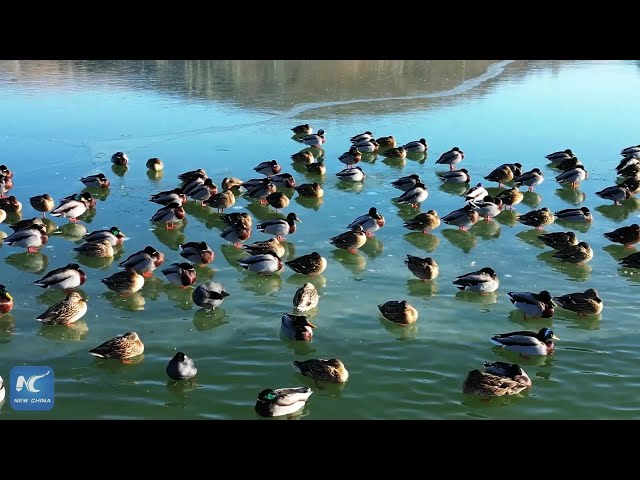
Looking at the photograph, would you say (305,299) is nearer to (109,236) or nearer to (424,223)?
(424,223)

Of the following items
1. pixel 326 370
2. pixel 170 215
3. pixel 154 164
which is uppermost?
pixel 154 164

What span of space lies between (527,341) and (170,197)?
1024 centimetres

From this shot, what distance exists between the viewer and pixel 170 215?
1773 cm

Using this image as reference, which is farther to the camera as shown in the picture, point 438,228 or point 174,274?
point 438,228

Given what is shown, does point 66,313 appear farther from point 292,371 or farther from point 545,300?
point 545,300

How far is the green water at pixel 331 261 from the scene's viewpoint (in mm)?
10891

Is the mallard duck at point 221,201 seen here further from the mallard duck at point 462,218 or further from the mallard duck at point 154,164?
the mallard duck at point 462,218

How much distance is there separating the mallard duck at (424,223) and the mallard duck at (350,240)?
154cm

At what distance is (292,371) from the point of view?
37.7ft

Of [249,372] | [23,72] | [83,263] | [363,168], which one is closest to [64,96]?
[23,72]

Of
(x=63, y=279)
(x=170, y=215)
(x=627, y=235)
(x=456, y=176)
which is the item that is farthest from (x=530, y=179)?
(x=63, y=279)

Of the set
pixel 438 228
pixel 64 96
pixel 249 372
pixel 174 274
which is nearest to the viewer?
pixel 249 372

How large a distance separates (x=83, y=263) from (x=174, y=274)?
97.9 inches

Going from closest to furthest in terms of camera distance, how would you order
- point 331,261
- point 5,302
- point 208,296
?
point 5,302 → point 208,296 → point 331,261
